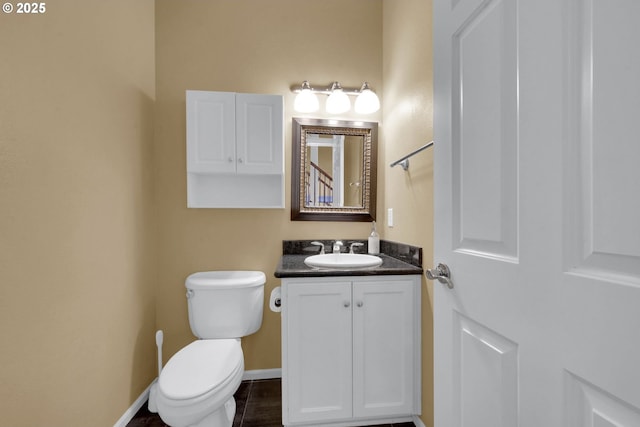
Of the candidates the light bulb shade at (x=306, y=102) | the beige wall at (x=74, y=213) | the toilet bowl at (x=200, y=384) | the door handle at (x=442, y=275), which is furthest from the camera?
the light bulb shade at (x=306, y=102)

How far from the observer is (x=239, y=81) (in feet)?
6.41

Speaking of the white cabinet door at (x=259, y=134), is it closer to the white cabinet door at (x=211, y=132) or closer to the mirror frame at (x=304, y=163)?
the white cabinet door at (x=211, y=132)

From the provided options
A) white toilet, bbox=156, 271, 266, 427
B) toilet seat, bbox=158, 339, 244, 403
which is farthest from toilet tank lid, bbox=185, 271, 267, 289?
toilet seat, bbox=158, 339, 244, 403

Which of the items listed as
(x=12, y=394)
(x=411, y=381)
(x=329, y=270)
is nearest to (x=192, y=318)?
(x=12, y=394)

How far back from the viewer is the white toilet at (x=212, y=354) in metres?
1.15

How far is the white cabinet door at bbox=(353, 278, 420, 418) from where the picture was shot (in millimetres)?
1430

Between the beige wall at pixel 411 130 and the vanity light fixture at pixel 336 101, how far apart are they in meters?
0.13

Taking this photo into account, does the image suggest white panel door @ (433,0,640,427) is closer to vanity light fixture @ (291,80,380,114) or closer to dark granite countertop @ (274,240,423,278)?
dark granite countertop @ (274,240,423,278)

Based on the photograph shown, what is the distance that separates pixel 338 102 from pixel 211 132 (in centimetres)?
86

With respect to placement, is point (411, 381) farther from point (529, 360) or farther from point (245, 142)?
point (245, 142)

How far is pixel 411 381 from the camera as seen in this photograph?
145 cm

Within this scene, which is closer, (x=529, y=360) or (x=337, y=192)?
(x=529, y=360)

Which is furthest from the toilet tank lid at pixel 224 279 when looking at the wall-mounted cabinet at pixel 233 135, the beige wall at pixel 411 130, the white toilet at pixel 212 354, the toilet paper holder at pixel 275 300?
the beige wall at pixel 411 130

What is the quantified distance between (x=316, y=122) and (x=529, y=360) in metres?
1.75
